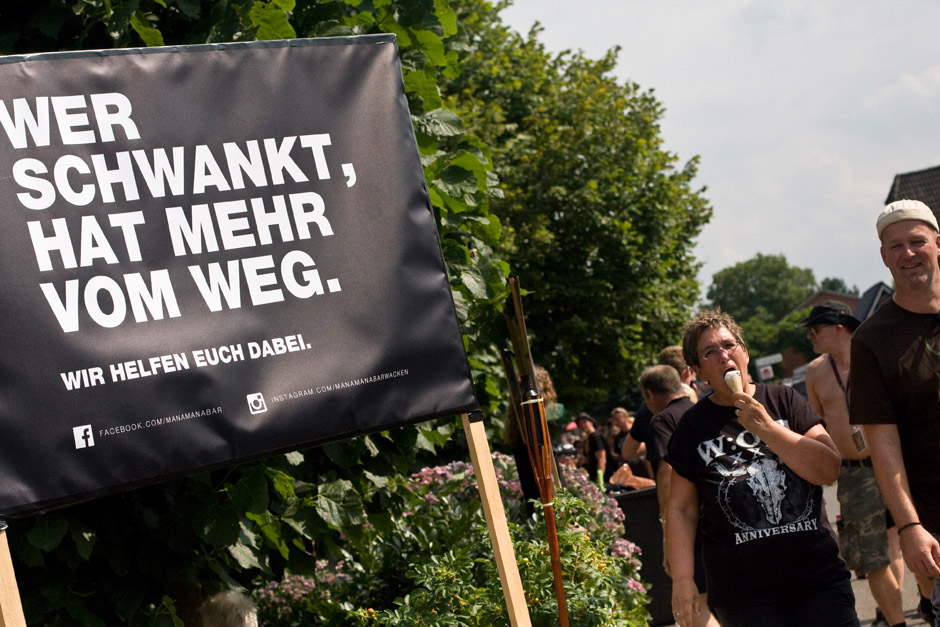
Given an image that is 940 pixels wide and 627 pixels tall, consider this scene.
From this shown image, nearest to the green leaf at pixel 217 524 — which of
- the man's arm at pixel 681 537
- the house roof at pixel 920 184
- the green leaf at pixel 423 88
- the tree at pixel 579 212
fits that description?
the man's arm at pixel 681 537

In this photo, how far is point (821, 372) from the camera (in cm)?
627

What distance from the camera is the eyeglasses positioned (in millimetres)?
3842

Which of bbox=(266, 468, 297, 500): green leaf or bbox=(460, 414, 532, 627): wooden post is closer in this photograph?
bbox=(460, 414, 532, 627): wooden post

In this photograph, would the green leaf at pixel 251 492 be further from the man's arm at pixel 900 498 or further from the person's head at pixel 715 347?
the man's arm at pixel 900 498

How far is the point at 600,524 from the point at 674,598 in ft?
8.42

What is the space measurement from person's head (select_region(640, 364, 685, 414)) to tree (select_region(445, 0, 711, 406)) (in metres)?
13.7

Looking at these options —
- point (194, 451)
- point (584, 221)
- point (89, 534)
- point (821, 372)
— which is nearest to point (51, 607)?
point (89, 534)

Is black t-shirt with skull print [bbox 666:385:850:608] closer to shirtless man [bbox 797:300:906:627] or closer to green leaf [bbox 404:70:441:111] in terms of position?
green leaf [bbox 404:70:441:111]

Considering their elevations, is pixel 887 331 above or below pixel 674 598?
above

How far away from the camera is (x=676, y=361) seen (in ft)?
22.2

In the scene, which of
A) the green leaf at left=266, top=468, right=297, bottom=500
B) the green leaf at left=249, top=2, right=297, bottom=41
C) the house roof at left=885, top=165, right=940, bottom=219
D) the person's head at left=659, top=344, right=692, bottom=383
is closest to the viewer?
the green leaf at left=266, top=468, right=297, bottom=500

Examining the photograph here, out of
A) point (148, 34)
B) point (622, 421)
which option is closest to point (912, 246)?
point (148, 34)

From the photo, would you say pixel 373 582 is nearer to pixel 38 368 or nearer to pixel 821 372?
pixel 821 372

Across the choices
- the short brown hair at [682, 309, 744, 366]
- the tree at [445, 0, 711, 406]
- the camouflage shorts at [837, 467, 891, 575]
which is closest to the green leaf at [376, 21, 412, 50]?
the short brown hair at [682, 309, 744, 366]
